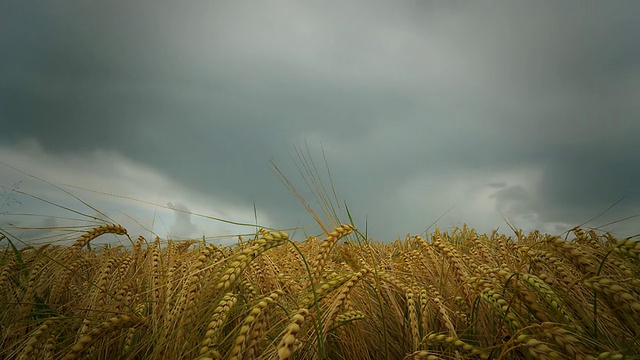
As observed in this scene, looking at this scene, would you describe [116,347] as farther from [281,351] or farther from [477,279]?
[477,279]

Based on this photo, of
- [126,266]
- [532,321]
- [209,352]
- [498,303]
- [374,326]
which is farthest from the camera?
[126,266]

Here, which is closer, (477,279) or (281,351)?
(281,351)

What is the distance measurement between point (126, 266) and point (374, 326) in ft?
4.83

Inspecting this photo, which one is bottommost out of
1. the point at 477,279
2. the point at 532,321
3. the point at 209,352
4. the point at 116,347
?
the point at 116,347

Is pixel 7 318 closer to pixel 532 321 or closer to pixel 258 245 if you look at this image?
pixel 258 245

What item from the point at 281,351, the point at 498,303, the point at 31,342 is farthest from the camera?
the point at 498,303

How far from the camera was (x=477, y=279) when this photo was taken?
65.3 inches

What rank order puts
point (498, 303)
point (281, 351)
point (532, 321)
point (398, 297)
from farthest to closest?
1. point (398, 297)
2. point (532, 321)
3. point (498, 303)
4. point (281, 351)

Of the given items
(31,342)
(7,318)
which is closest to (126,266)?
(7,318)

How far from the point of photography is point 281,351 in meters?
0.96

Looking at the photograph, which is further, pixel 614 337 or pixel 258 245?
pixel 614 337

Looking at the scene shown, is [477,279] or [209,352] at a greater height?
[477,279]

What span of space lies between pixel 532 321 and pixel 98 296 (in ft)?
6.75

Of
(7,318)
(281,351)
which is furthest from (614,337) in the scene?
(7,318)
